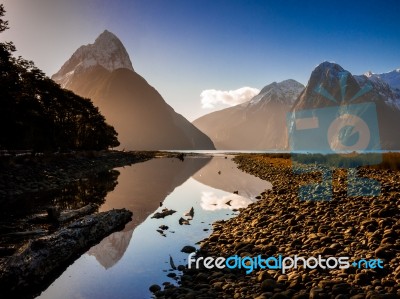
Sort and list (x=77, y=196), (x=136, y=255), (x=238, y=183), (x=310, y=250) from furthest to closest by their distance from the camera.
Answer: (x=238, y=183)
(x=77, y=196)
(x=136, y=255)
(x=310, y=250)

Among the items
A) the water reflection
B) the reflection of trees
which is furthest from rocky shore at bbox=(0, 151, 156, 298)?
the water reflection

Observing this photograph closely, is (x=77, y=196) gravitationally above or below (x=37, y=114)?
below

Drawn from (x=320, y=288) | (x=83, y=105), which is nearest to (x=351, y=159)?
(x=320, y=288)

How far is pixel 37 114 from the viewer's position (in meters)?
41.2

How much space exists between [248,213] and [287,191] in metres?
5.86

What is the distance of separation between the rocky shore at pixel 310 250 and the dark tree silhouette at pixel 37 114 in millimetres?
26360

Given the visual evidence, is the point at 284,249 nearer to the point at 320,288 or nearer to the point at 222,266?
the point at 222,266

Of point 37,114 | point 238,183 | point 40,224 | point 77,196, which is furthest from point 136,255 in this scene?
point 37,114

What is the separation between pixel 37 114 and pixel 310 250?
41560mm

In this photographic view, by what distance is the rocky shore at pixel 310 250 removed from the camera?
6676 millimetres

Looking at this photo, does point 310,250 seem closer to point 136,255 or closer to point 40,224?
point 136,255

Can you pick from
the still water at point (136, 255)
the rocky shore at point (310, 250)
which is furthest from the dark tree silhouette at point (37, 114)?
the rocky shore at point (310, 250)

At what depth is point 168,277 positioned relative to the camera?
9.12m

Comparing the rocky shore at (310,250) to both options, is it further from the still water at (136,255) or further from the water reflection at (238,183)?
the water reflection at (238,183)
